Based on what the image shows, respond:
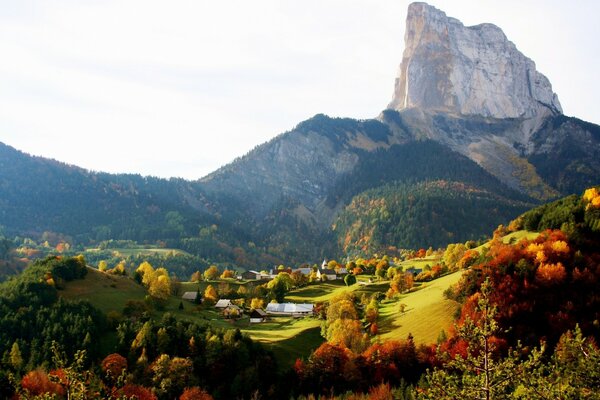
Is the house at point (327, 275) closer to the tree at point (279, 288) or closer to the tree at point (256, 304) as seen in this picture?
the tree at point (279, 288)

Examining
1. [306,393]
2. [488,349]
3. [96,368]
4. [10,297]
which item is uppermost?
[488,349]

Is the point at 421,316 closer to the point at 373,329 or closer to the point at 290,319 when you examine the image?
the point at 373,329

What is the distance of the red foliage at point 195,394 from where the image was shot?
60156mm

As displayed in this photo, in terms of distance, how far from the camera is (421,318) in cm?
8662

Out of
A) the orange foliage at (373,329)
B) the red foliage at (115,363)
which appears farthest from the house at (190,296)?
the red foliage at (115,363)

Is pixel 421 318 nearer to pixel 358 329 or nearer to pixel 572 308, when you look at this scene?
pixel 358 329

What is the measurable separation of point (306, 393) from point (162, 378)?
18633 mm

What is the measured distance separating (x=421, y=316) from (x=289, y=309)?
33176 millimetres

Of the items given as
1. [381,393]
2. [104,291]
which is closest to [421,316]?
[381,393]

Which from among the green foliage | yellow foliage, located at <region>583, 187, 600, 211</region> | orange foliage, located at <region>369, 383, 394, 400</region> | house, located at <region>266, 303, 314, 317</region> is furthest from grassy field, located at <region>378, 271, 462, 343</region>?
the green foliage

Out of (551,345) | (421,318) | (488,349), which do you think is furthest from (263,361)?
(488,349)

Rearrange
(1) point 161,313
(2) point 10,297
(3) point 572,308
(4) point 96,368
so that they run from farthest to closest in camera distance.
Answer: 1. (1) point 161,313
2. (2) point 10,297
3. (3) point 572,308
4. (4) point 96,368

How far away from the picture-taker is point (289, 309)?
111 m

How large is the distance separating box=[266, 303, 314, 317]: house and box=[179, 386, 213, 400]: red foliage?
47.1 meters
